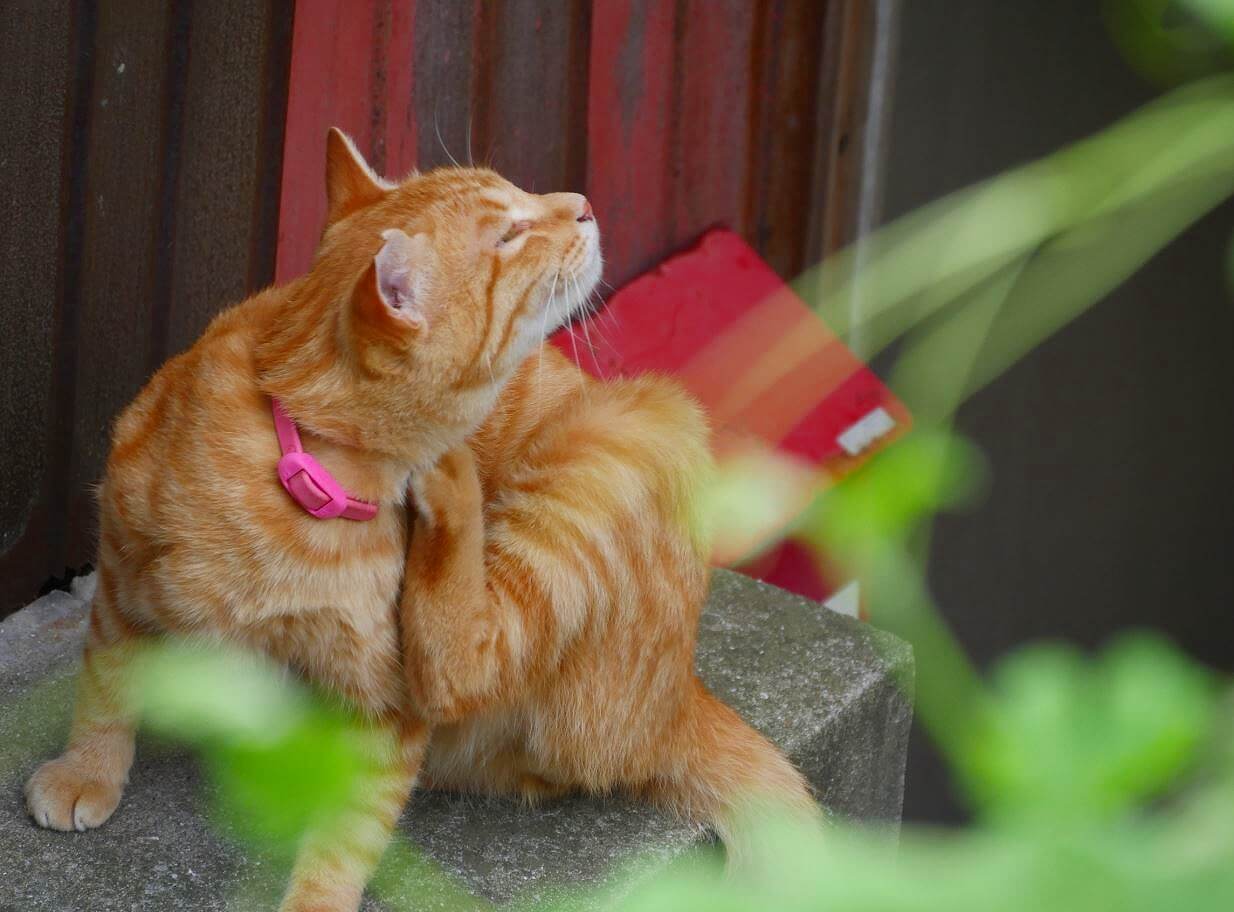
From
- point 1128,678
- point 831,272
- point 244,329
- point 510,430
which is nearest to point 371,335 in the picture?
point 244,329

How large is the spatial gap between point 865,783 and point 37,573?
1571mm

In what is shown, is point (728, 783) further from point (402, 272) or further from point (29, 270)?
point (29, 270)

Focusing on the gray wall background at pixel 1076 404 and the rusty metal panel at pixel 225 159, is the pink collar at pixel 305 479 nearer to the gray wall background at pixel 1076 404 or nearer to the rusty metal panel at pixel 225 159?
the rusty metal panel at pixel 225 159

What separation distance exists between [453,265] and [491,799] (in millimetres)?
827

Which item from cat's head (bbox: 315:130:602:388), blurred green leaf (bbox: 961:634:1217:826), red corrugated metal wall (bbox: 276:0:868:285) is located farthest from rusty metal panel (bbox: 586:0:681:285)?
blurred green leaf (bbox: 961:634:1217:826)

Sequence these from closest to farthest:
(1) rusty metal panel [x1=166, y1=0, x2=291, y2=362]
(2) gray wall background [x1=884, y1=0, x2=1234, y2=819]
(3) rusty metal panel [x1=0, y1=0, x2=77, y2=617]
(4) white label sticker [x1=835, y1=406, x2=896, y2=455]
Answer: (3) rusty metal panel [x1=0, y1=0, x2=77, y2=617], (1) rusty metal panel [x1=166, y1=0, x2=291, y2=362], (4) white label sticker [x1=835, y1=406, x2=896, y2=455], (2) gray wall background [x1=884, y1=0, x2=1234, y2=819]

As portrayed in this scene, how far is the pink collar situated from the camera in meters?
1.66

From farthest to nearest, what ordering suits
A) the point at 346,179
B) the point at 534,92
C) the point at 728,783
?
the point at 534,92 < the point at 728,783 < the point at 346,179

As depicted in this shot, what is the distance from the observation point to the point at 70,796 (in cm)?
182

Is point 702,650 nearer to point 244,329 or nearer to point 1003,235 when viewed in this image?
point 244,329

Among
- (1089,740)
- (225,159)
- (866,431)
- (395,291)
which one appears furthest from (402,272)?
(866,431)

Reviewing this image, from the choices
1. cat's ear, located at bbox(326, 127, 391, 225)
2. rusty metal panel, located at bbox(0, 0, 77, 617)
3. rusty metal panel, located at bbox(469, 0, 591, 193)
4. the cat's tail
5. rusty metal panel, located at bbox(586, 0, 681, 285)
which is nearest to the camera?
cat's ear, located at bbox(326, 127, 391, 225)

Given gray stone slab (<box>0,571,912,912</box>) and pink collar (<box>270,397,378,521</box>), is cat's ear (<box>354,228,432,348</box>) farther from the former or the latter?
gray stone slab (<box>0,571,912,912</box>)

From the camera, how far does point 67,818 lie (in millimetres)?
1812
